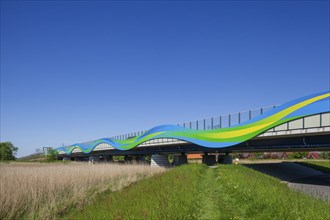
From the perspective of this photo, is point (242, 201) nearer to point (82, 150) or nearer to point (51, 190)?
point (51, 190)

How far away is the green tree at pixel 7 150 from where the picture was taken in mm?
94419

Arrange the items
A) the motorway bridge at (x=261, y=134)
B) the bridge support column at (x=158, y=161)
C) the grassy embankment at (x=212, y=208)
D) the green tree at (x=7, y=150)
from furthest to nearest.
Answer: the green tree at (x=7, y=150) < the bridge support column at (x=158, y=161) < the motorway bridge at (x=261, y=134) < the grassy embankment at (x=212, y=208)

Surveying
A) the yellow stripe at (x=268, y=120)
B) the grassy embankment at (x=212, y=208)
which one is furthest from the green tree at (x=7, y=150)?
the grassy embankment at (x=212, y=208)

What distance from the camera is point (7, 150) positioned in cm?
9738

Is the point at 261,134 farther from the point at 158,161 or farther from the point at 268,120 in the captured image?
the point at 158,161

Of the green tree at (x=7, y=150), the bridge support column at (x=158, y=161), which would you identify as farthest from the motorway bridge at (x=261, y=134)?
the green tree at (x=7, y=150)

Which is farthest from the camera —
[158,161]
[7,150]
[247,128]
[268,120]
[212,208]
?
[7,150]

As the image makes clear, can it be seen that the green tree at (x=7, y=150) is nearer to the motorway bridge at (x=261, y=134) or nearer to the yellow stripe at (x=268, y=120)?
the motorway bridge at (x=261, y=134)

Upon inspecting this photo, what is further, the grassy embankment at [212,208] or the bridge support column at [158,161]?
the bridge support column at [158,161]

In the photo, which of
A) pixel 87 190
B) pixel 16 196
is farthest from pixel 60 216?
pixel 87 190

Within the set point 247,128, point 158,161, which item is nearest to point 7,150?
point 158,161

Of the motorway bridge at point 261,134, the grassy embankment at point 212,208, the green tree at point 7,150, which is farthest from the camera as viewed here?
the green tree at point 7,150

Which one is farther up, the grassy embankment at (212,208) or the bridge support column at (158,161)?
the grassy embankment at (212,208)

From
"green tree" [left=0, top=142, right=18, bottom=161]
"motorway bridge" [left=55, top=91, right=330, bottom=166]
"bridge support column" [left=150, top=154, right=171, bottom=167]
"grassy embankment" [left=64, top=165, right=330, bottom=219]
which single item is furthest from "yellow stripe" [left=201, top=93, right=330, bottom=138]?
"green tree" [left=0, top=142, right=18, bottom=161]
